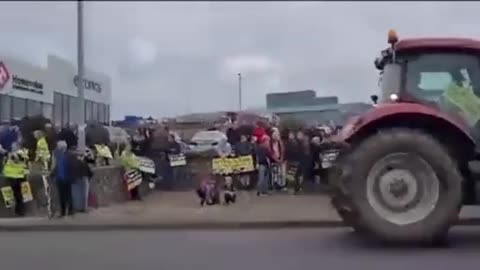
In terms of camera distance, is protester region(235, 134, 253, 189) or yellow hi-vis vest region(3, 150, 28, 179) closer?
yellow hi-vis vest region(3, 150, 28, 179)

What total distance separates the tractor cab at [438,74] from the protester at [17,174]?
8.43 m

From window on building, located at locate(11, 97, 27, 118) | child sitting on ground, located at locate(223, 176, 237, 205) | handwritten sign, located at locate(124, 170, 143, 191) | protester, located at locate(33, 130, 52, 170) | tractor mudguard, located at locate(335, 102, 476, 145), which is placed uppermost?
window on building, located at locate(11, 97, 27, 118)

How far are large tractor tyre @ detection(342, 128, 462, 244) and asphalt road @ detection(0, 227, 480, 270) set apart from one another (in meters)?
0.31

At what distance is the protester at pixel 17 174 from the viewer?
1845 centimetres

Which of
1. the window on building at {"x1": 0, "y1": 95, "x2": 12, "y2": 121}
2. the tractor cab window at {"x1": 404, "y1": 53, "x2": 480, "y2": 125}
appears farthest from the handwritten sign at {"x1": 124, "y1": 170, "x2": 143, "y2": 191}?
the tractor cab window at {"x1": 404, "y1": 53, "x2": 480, "y2": 125}

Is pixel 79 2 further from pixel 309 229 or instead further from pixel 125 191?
pixel 309 229

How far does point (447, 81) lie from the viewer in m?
12.6

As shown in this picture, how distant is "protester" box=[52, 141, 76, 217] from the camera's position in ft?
59.2

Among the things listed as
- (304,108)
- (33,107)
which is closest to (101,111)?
(33,107)

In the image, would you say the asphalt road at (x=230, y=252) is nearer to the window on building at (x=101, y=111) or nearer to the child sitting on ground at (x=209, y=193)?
the child sitting on ground at (x=209, y=193)

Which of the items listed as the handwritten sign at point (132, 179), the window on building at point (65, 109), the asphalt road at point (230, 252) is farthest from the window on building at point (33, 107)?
the asphalt road at point (230, 252)

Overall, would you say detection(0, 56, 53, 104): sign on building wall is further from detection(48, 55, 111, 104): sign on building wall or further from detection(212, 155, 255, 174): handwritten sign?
detection(212, 155, 255, 174): handwritten sign

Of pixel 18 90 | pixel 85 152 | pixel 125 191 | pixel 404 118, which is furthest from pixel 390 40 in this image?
pixel 18 90

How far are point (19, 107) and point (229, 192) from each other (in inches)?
559
